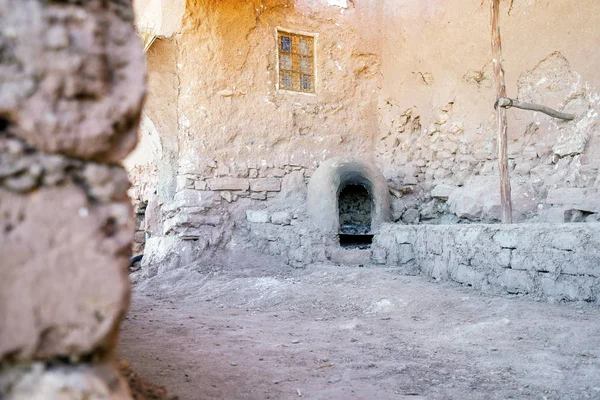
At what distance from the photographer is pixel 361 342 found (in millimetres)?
3465

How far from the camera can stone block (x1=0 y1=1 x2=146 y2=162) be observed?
970mm

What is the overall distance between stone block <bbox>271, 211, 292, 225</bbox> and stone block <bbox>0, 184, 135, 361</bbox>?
6.19m

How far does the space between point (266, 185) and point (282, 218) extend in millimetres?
609

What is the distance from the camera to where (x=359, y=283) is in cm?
544

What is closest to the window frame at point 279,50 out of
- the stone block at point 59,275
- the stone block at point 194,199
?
the stone block at point 194,199

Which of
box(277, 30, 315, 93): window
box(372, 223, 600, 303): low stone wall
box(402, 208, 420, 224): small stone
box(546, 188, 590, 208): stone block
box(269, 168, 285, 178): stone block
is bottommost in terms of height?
box(372, 223, 600, 303): low stone wall

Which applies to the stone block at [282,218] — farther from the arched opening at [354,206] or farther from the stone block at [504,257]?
the stone block at [504,257]

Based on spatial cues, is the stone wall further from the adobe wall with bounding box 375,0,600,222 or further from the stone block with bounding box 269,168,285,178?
the stone block with bounding box 269,168,285,178

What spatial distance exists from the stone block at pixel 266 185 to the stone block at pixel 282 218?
0.45 metres

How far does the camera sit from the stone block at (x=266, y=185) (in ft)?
24.4

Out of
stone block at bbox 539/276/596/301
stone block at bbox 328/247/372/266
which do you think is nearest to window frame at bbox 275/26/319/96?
stone block at bbox 328/247/372/266

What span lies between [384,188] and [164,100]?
3565 millimetres

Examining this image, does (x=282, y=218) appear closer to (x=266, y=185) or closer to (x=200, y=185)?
(x=266, y=185)

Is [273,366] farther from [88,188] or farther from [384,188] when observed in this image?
[384,188]
